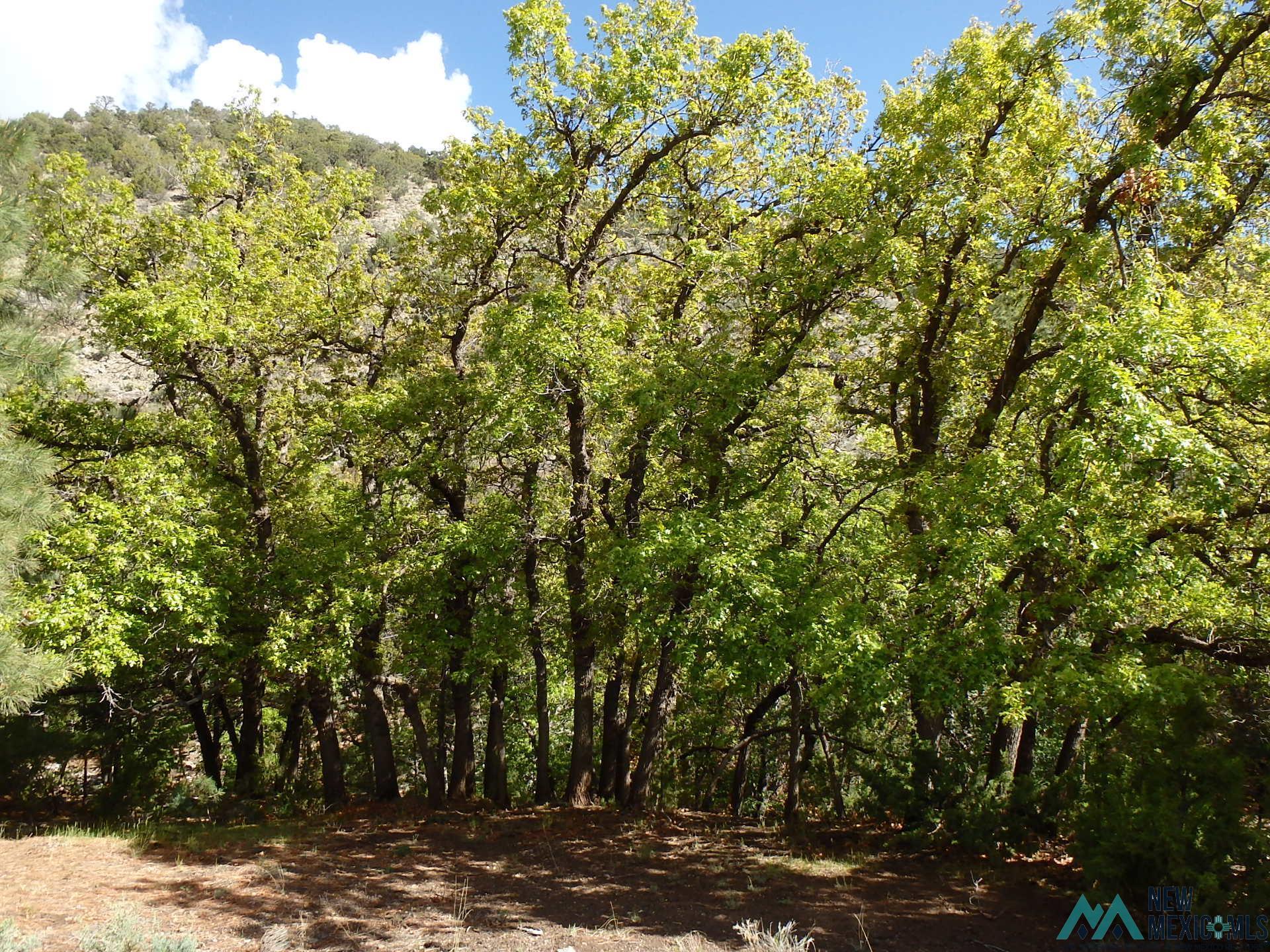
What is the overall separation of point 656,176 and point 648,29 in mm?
1970

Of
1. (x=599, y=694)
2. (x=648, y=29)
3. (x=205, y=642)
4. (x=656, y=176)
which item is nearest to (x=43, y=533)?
(x=205, y=642)

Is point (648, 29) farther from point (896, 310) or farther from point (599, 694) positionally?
point (599, 694)

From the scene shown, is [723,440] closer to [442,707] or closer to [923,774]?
[923,774]

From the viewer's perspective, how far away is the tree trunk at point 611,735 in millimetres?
14344

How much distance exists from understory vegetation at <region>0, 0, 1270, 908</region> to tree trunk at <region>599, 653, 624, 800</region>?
4.7 inches

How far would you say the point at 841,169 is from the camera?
30.2 ft

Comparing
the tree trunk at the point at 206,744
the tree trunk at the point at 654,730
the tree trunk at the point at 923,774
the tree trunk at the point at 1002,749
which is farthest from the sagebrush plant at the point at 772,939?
the tree trunk at the point at 206,744

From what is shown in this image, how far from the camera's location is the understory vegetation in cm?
685

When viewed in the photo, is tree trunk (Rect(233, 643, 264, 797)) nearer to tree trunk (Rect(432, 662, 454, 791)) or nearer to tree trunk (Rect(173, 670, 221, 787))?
tree trunk (Rect(173, 670, 221, 787))

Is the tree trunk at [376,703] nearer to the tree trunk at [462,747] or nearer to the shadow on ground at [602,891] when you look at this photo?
the tree trunk at [462,747]
